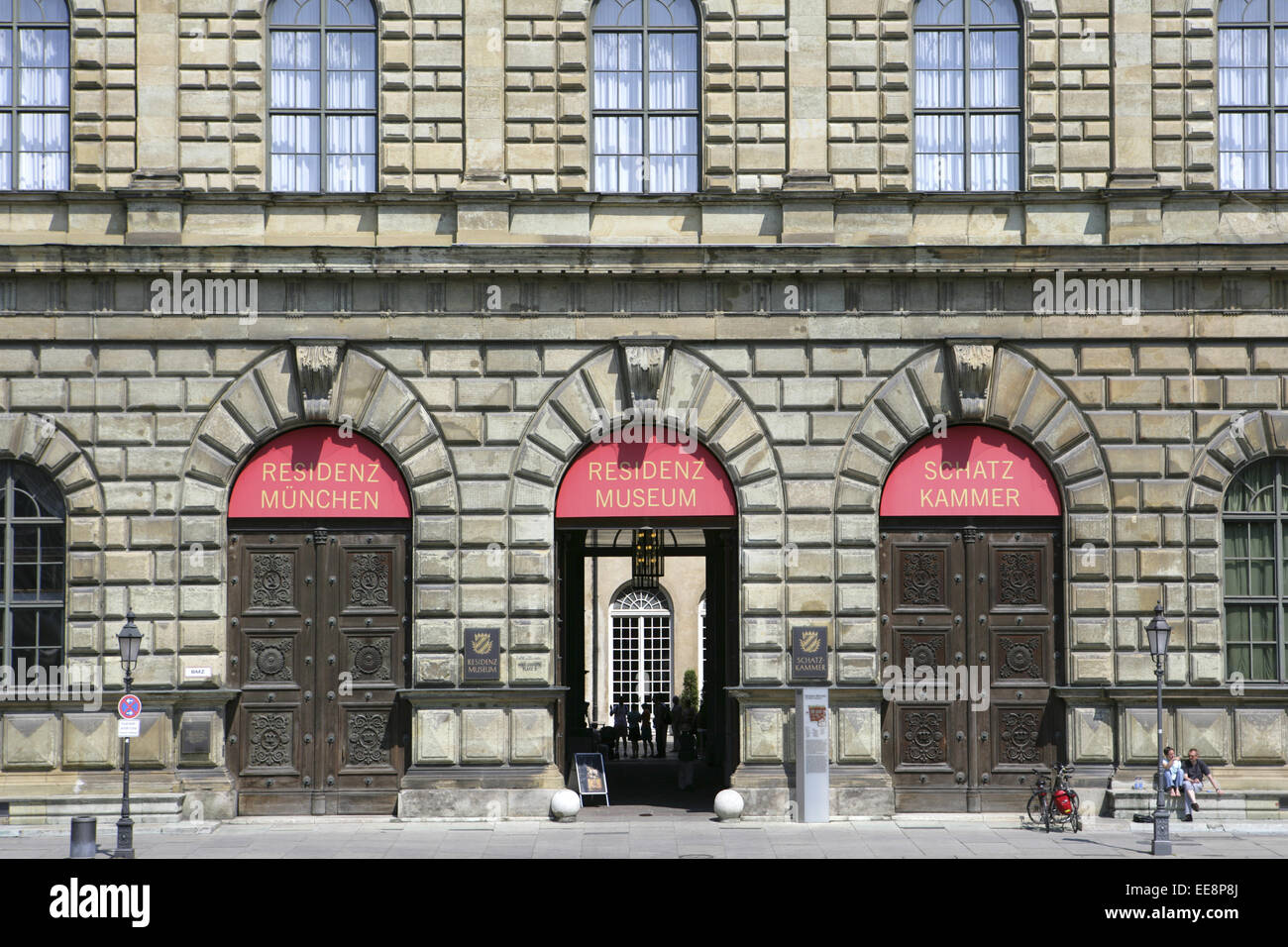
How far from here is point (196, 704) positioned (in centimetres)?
2584

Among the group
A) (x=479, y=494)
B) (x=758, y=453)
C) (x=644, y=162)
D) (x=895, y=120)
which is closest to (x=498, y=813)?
(x=479, y=494)

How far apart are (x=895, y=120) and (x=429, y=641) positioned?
1132 cm

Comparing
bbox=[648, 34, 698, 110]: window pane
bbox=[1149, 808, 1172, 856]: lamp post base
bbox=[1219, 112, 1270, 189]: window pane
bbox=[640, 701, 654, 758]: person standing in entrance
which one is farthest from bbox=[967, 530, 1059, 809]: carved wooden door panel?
bbox=[640, 701, 654, 758]: person standing in entrance

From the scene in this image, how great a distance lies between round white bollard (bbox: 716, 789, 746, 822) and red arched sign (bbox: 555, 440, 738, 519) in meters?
4.45

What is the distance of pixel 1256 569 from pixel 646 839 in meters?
10.8

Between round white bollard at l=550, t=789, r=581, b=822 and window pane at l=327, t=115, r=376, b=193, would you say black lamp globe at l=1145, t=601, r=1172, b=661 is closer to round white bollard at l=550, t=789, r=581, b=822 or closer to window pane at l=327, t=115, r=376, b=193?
round white bollard at l=550, t=789, r=581, b=822

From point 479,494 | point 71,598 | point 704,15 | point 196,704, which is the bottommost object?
point 196,704

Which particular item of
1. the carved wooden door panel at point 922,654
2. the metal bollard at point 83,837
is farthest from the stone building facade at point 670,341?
the metal bollard at point 83,837

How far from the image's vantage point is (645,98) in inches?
1059

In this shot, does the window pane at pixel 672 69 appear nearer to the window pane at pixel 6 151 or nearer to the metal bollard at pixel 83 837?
the window pane at pixel 6 151

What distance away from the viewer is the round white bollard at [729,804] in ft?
84.0

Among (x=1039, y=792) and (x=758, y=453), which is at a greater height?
(x=758, y=453)

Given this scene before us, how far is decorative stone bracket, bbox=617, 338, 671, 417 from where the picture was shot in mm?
26172

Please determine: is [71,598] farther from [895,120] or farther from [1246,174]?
[1246,174]
